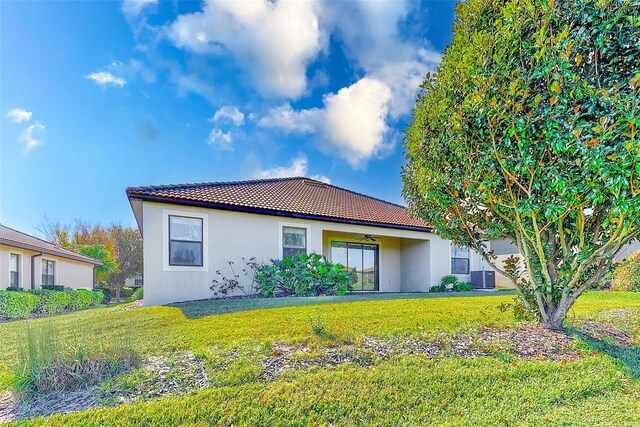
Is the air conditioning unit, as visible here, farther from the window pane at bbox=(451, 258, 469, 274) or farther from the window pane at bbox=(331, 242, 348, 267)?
the window pane at bbox=(331, 242, 348, 267)

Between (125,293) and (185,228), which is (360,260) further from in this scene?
(125,293)

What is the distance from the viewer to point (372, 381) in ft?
13.1

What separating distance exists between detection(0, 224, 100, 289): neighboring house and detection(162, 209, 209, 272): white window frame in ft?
32.5

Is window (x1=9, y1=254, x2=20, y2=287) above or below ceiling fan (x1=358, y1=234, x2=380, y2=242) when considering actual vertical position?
below

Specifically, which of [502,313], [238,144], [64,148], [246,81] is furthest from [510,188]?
[64,148]

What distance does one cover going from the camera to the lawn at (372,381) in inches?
133

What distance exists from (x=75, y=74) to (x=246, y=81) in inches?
193

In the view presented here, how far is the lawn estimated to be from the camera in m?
3.39

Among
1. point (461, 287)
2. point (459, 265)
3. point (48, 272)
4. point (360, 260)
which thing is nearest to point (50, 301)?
point (48, 272)

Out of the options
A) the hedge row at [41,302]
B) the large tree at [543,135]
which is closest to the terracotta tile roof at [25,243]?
the hedge row at [41,302]

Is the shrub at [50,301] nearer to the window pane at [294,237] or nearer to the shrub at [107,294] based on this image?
the shrub at [107,294]

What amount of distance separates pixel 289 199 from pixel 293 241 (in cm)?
213

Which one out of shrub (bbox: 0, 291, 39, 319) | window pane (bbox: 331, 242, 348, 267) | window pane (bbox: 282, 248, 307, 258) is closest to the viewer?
window pane (bbox: 282, 248, 307, 258)

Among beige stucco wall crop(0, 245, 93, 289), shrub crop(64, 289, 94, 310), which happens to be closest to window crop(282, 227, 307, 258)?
beige stucco wall crop(0, 245, 93, 289)
